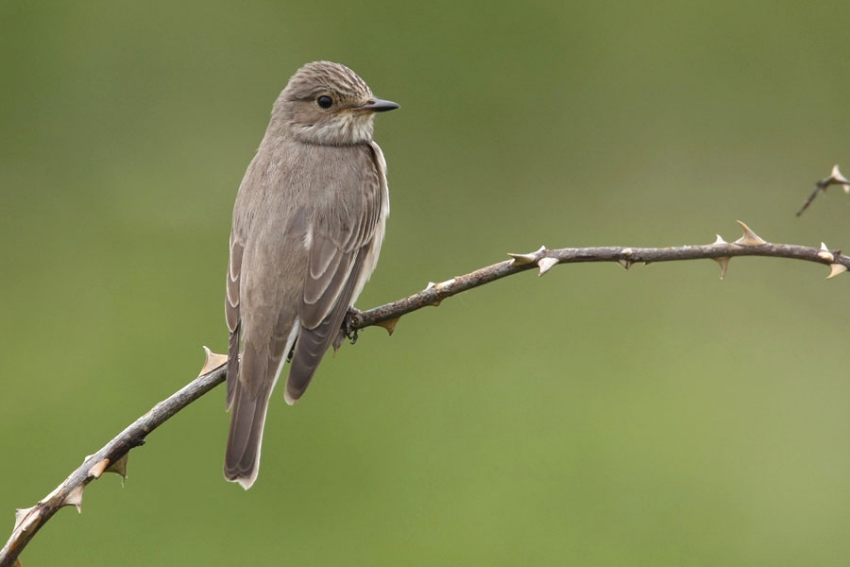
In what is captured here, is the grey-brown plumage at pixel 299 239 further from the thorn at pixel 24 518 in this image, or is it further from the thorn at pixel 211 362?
the thorn at pixel 24 518

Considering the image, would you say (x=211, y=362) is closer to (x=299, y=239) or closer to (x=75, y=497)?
(x=75, y=497)

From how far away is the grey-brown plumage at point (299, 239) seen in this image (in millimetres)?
5402

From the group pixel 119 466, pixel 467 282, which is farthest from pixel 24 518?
pixel 467 282

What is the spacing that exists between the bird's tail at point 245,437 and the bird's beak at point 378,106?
145cm

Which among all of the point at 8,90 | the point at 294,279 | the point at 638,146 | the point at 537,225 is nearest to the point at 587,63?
the point at 638,146

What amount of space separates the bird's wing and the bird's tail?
11cm

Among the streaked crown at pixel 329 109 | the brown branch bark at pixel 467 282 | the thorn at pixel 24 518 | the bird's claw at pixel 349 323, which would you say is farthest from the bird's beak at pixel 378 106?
the thorn at pixel 24 518

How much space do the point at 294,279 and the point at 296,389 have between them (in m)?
0.48

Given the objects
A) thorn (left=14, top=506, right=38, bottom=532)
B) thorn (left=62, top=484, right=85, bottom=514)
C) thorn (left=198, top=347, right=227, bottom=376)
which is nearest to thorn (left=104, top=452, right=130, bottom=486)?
thorn (left=62, top=484, right=85, bottom=514)

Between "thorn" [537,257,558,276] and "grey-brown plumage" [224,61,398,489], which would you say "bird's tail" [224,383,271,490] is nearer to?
"grey-brown plumage" [224,61,398,489]

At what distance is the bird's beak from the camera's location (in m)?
6.29

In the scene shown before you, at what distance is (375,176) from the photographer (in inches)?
249

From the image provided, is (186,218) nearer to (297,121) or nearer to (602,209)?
(602,209)

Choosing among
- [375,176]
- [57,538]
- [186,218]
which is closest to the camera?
[375,176]
